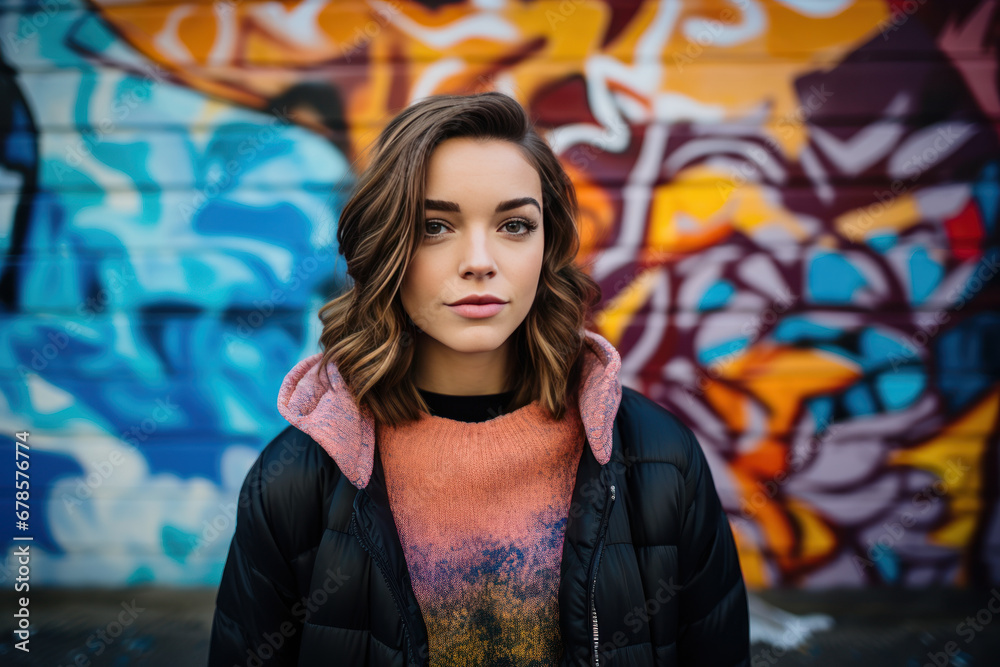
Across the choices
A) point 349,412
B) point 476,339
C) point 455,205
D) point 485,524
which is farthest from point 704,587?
point 455,205

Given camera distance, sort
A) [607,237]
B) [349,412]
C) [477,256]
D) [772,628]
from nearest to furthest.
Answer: [477,256], [349,412], [772,628], [607,237]

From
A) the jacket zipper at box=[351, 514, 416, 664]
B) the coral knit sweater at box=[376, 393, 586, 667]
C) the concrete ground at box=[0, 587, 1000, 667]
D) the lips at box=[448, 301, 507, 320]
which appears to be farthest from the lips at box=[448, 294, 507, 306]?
the concrete ground at box=[0, 587, 1000, 667]

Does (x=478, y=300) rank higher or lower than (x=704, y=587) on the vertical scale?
higher

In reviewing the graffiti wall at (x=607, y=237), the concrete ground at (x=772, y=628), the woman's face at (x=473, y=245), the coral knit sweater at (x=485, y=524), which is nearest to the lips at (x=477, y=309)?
the woman's face at (x=473, y=245)

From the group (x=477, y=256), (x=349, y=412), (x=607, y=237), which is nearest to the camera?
(x=477, y=256)

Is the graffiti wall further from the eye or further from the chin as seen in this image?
the chin

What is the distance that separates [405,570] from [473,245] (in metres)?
0.71

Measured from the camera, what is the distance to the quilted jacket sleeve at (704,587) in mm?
1260

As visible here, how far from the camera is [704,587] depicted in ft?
4.17

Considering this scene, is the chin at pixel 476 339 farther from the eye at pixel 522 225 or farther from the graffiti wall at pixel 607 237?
the graffiti wall at pixel 607 237

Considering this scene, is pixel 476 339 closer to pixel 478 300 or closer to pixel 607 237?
pixel 478 300

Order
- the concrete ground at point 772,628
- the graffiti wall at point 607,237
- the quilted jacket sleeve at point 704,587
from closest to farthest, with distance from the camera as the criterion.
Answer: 1. the quilted jacket sleeve at point 704,587
2. the concrete ground at point 772,628
3. the graffiti wall at point 607,237

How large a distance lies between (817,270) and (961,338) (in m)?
0.81

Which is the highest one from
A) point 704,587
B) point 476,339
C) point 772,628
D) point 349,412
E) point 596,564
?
point 476,339
